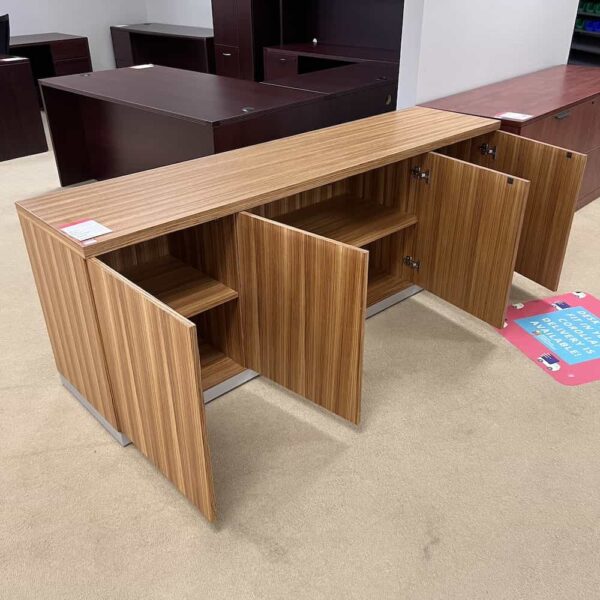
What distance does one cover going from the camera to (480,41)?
302 centimetres

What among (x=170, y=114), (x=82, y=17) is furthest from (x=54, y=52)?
(x=170, y=114)

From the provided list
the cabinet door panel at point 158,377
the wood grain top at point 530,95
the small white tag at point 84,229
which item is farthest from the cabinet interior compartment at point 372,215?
the cabinet door panel at point 158,377

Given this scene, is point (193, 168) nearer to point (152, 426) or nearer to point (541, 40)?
point (152, 426)

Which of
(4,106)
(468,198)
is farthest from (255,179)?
(4,106)

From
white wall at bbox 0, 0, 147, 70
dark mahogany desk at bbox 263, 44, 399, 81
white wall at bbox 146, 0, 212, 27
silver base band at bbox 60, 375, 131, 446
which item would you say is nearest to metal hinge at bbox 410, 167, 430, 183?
silver base band at bbox 60, 375, 131, 446

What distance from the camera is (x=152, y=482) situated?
5.65 feet

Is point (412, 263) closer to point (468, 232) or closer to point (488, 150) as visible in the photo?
point (468, 232)

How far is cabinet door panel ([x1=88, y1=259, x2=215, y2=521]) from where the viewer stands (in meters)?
1.30

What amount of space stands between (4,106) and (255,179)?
3.45 m

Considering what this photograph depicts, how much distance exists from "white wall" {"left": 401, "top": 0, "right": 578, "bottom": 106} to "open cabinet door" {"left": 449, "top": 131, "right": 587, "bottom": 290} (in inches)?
18.7

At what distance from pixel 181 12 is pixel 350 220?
17.7ft

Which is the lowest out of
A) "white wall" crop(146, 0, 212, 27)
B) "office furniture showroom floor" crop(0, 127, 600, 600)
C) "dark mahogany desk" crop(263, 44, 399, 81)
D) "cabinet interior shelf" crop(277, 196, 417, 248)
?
"office furniture showroom floor" crop(0, 127, 600, 600)

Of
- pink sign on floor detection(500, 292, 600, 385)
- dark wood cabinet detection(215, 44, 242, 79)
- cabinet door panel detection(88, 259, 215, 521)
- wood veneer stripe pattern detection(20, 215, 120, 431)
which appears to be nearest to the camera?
cabinet door panel detection(88, 259, 215, 521)

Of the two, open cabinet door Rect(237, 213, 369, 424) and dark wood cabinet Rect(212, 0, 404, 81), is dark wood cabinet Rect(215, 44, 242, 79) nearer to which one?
dark wood cabinet Rect(212, 0, 404, 81)
